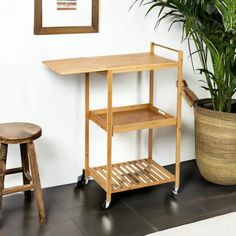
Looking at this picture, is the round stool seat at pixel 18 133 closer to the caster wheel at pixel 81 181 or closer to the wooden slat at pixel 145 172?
the caster wheel at pixel 81 181

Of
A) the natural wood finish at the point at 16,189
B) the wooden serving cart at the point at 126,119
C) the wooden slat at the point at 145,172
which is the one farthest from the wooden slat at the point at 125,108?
the natural wood finish at the point at 16,189

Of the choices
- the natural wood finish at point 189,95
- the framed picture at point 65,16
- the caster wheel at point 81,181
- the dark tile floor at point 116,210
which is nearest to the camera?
the dark tile floor at point 116,210

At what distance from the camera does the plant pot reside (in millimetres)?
3494

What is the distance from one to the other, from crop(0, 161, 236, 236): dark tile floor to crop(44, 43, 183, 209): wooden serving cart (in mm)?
103

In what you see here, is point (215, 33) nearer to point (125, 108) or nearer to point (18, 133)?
point (125, 108)

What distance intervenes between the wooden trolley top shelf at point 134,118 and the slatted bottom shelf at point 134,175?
0.37 meters

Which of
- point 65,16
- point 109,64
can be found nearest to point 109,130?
point 109,64

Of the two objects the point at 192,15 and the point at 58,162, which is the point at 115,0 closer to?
the point at 192,15

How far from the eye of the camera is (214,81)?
3.55 metres

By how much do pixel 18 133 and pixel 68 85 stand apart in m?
0.63

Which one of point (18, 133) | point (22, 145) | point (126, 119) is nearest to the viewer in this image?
point (18, 133)

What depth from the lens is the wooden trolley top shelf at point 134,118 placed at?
3270 millimetres

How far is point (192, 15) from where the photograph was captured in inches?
134

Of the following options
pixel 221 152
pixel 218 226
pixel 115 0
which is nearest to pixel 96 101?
pixel 115 0
